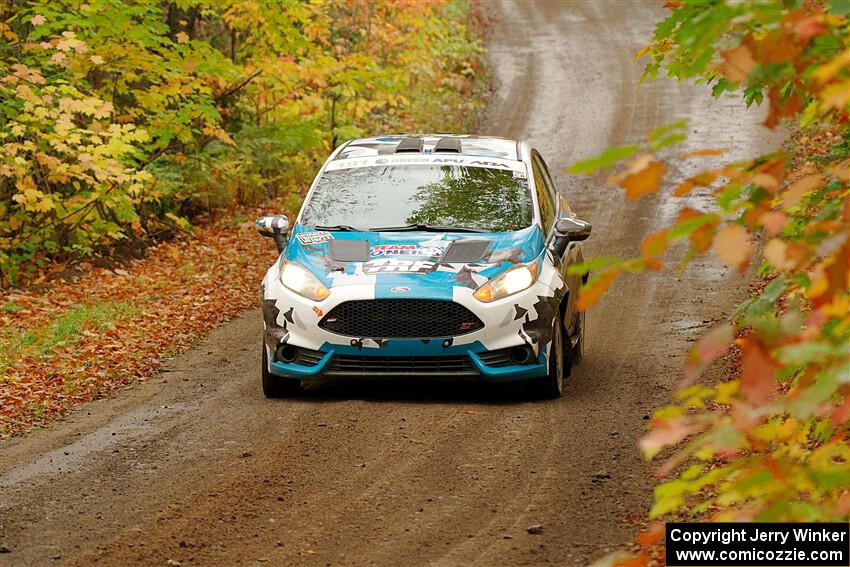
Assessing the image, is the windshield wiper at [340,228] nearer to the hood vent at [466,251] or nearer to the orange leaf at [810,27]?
the hood vent at [466,251]

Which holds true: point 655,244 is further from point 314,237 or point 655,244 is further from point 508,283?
point 314,237

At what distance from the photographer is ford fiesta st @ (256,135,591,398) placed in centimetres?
875

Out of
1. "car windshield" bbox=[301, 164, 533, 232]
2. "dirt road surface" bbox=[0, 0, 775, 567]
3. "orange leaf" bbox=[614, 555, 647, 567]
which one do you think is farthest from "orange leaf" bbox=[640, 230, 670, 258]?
"car windshield" bbox=[301, 164, 533, 232]

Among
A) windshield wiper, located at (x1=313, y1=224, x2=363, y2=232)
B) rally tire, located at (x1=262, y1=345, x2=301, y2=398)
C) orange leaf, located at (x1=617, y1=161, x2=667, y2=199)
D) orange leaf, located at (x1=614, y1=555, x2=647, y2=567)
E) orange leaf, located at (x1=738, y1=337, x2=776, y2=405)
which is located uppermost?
orange leaf, located at (x1=617, y1=161, x2=667, y2=199)

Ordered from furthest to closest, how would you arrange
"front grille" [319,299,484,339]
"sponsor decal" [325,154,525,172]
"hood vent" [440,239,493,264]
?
"sponsor decal" [325,154,525,172]
"hood vent" [440,239,493,264]
"front grille" [319,299,484,339]

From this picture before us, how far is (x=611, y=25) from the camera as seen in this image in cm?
3788

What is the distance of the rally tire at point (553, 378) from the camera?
357 inches

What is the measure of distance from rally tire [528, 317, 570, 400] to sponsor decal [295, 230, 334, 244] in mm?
1962

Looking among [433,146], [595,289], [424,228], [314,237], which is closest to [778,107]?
[595,289]

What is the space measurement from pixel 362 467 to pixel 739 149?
18.4 m

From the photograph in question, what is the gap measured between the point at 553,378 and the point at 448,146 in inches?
99.1

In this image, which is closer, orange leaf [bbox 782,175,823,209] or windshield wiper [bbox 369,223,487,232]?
orange leaf [bbox 782,175,823,209]

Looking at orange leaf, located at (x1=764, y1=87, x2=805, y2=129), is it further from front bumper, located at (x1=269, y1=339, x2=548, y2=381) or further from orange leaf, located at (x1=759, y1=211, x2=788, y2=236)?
front bumper, located at (x1=269, y1=339, x2=548, y2=381)

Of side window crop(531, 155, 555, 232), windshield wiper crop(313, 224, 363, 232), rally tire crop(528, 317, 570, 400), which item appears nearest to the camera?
rally tire crop(528, 317, 570, 400)
